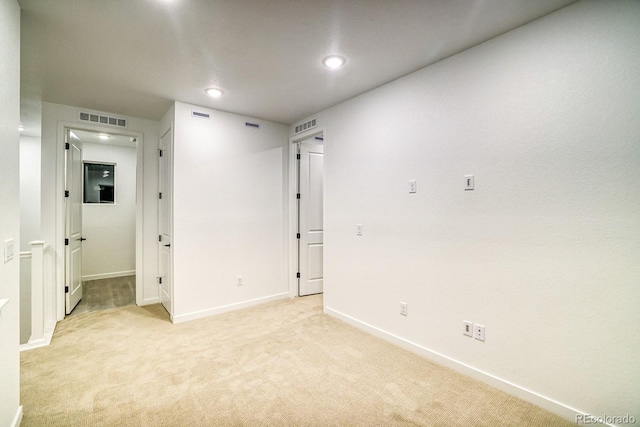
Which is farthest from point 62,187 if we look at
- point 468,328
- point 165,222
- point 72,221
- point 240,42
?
point 468,328

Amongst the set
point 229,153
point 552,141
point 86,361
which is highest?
point 229,153

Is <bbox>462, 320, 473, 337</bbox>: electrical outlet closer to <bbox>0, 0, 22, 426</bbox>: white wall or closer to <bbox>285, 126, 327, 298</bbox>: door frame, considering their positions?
<bbox>285, 126, 327, 298</bbox>: door frame

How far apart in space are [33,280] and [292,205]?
9.57 feet

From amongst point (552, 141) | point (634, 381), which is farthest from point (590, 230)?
point (634, 381)

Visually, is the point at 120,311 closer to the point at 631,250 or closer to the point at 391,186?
the point at 391,186

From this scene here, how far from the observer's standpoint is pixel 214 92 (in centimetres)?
315

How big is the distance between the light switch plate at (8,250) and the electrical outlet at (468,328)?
3040mm

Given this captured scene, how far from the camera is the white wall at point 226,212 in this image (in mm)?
3504

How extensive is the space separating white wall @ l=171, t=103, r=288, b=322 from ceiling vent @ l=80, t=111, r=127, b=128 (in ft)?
3.48

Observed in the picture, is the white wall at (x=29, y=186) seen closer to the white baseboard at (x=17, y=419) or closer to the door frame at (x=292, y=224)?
the white baseboard at (x=17, y=419)

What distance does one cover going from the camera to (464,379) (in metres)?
2.29

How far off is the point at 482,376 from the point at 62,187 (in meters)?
4.85

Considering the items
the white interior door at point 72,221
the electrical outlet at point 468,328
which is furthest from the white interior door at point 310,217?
the white interior door at point 72,221

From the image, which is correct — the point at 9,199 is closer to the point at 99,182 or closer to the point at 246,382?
the point at 246,382
